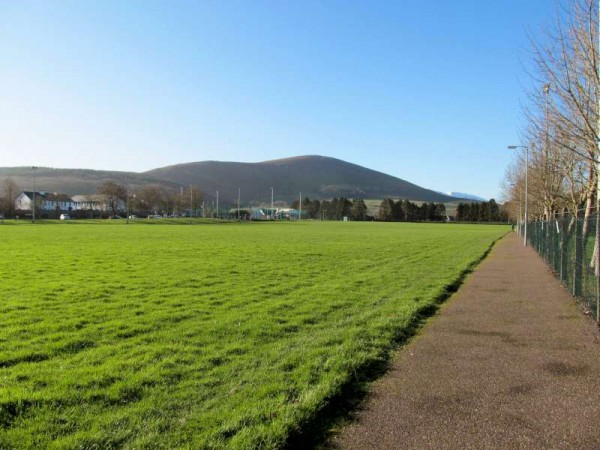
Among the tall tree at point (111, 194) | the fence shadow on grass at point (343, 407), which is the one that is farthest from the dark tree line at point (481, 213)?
the fence shadow on grass at point (343, 407)

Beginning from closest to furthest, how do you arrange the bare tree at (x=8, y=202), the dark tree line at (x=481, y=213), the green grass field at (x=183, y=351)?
the green grass field at (x=183, y=351) → the bare tree at (x=8, y=202) → the dark tree line at (x=481, y=213)

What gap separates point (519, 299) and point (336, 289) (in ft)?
14.8

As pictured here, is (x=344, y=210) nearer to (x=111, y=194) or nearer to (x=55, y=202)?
(x=111, y=194)

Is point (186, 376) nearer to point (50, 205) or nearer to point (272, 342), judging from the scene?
point (272, 342)

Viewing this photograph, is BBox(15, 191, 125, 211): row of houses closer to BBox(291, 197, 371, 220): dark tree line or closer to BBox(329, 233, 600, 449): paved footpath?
BBox(291, 197, 371, 220): dark tree line

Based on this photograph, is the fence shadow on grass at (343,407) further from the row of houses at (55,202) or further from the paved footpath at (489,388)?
the row of houses at (55,202)

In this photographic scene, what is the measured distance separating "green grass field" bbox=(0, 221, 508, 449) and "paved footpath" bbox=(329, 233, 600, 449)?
574mm

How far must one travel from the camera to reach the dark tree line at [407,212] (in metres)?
174

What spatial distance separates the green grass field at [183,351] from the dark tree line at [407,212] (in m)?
160

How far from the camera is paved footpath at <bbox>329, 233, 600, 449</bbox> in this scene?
4.34 metres

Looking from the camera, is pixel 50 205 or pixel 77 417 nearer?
pixel 77 417

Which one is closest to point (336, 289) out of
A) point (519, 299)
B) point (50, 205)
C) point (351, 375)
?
point (519, 299)

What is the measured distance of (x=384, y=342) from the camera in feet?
24.6

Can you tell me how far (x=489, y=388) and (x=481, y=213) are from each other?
568 feet
